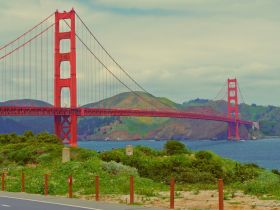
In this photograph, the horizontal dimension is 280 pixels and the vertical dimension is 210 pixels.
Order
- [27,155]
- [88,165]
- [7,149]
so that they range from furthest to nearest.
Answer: [7,149]
[27,155]
[88,165]

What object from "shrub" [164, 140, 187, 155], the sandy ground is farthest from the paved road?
"shrub" [164, 140, 187, 155]

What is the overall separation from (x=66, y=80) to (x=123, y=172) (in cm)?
7562

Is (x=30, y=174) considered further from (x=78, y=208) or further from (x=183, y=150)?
(x=183, y=150)

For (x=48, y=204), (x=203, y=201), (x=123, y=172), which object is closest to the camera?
(x=203, y=201)

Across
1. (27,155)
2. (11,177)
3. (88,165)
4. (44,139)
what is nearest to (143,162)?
(88,165)

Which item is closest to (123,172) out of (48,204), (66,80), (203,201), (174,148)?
(48,204)

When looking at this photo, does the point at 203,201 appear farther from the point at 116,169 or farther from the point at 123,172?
the point at 116,169

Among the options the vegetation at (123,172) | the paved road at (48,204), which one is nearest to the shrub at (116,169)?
the vegetation at (123,172)

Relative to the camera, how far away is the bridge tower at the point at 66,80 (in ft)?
330

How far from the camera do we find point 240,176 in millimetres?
37531

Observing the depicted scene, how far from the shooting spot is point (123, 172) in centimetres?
3400

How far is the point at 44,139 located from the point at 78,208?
42844 millimetres

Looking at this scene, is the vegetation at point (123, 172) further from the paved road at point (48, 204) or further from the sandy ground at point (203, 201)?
the paved road at point (48, 204)

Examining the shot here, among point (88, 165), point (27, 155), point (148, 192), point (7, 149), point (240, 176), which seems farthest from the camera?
point (7, 149)
